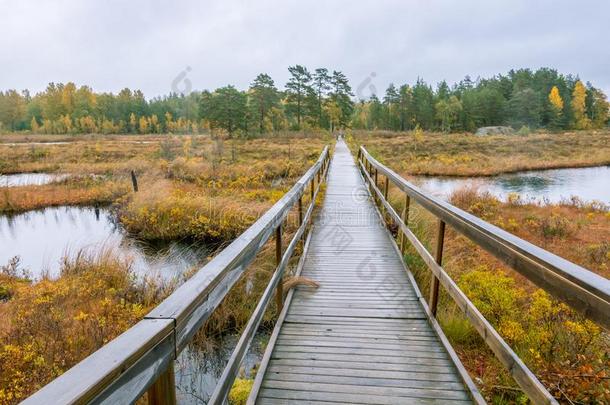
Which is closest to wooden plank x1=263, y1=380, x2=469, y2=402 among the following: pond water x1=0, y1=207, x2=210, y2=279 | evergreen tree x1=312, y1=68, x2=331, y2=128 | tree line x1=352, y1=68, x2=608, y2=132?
pond water x1=0, y1=207, x2=210, y2=279

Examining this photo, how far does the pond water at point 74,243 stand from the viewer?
7844mm

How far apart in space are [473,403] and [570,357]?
64.2 inches

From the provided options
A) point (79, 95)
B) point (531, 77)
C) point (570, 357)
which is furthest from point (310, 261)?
point (79, 95)

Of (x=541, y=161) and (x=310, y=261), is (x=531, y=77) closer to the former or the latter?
(x=541, y=161)

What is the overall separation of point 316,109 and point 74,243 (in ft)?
152

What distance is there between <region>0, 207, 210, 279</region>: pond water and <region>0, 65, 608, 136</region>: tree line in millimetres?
31722

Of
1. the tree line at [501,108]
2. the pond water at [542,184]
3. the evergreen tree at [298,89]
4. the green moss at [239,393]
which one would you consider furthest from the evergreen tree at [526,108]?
the green moss at [239,393]

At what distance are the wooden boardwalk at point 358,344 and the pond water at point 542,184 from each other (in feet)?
35.0

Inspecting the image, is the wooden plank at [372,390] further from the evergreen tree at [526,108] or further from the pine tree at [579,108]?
the pine tree at [579,108]

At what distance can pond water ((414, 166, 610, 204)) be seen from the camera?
15.8m

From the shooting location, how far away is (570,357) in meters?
3.10

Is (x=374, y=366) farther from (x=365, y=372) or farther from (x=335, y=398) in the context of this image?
(x=335, y=398)

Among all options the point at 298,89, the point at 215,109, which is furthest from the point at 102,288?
the point at 298,89

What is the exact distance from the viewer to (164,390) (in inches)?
41.8
